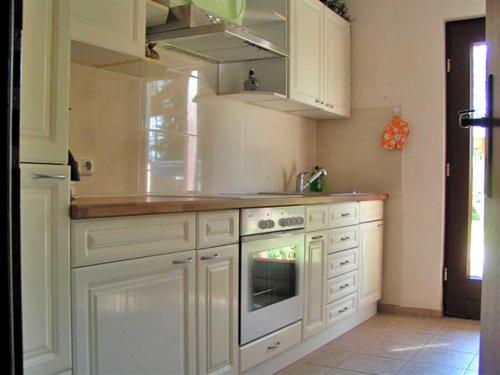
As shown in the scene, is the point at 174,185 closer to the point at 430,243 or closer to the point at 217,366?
the point at 217,366

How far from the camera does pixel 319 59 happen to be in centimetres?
364

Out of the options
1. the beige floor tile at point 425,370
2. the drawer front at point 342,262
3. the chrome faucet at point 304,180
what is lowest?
the beige floor tile at point 425,370

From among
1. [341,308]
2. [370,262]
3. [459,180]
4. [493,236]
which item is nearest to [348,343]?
[341,308]

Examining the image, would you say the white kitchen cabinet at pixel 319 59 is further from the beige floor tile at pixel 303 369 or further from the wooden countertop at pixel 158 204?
the beige floor tile at pixel 303 369

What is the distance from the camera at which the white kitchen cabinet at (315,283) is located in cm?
288

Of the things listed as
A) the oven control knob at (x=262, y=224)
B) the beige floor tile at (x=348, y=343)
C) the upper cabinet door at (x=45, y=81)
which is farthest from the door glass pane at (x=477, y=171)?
the upper cabinet door at (x=45, y=81)

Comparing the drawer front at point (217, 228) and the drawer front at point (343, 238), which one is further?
the drawer front at point (343, 238)

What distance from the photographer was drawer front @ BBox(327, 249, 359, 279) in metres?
3.16

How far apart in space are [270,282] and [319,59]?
1.76 m

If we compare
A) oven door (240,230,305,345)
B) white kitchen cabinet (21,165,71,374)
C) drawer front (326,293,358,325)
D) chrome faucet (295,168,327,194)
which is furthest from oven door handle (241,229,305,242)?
chrome faucet (295,168,327,194)

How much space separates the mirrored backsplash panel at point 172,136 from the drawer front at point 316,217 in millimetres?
595

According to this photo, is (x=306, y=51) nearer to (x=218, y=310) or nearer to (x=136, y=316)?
(x=218, y=310)

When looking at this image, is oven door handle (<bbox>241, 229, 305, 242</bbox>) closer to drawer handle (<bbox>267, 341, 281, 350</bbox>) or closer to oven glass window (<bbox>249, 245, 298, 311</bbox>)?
oven glass window (<bbox>249, 245, 298, 311</bbox>)

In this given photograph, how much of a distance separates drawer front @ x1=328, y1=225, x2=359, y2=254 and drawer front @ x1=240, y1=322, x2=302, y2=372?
58cm
